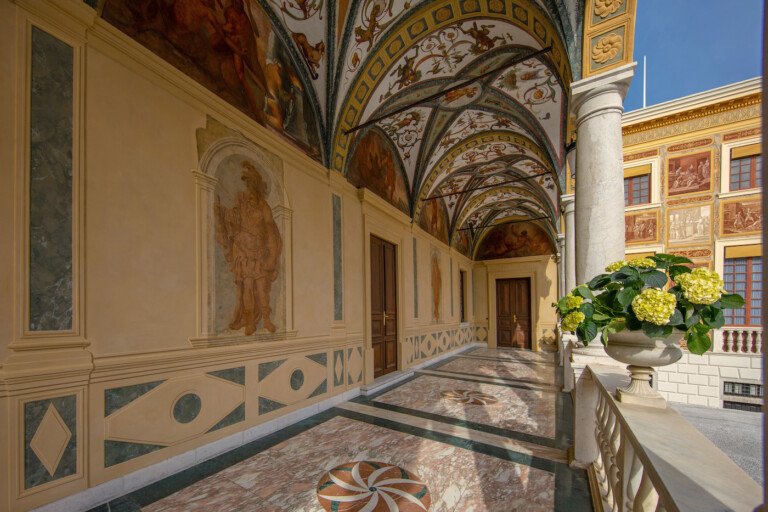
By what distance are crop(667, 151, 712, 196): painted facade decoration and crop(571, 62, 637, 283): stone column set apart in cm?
905

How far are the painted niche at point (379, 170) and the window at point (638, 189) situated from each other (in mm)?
7245

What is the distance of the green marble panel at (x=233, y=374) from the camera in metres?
3.75

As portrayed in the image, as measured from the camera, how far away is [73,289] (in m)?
2.62

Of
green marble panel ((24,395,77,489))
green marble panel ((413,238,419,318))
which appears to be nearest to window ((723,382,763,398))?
green marble panel ((413,238,419,318))

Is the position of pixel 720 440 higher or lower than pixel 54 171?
lower

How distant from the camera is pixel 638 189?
10.3m

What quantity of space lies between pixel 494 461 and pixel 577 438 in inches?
33.9

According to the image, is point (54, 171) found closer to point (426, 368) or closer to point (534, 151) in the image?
point (426, 368)

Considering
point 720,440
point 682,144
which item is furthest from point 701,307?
point 682,144

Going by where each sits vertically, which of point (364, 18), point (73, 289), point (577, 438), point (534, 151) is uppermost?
point (364, 18)

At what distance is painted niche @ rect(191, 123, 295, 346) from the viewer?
12.2 feet

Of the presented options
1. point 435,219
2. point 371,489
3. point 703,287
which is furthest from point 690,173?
point 371,489

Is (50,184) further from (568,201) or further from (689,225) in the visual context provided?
(689,225)

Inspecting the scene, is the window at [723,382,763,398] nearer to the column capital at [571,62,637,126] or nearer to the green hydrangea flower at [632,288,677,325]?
the column capital at [571,62,637,126]
